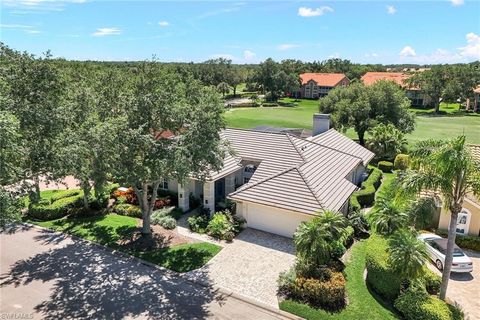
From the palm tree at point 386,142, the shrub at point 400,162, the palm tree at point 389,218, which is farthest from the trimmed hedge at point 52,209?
the palm tree at point 386,142

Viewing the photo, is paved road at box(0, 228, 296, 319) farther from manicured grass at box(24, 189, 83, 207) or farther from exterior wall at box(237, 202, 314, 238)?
manicured grass at box(24, 189, 83, 207)

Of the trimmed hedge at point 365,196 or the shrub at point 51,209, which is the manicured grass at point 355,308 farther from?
the shrub at point 51,209

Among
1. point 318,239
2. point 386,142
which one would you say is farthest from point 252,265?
point 386,142

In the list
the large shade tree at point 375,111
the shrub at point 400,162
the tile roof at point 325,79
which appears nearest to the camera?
the shrub at point 400,162

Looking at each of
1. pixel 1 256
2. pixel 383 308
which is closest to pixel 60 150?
pixel 1 256

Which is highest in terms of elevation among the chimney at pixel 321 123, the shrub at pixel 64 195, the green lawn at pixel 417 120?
the chimney at pixel 321 123

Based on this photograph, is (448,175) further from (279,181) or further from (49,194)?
(49,194)

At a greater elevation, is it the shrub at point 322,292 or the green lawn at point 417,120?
the green lawn at point 417,120

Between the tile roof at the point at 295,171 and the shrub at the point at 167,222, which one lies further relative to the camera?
the shrub at the point at 167,222
